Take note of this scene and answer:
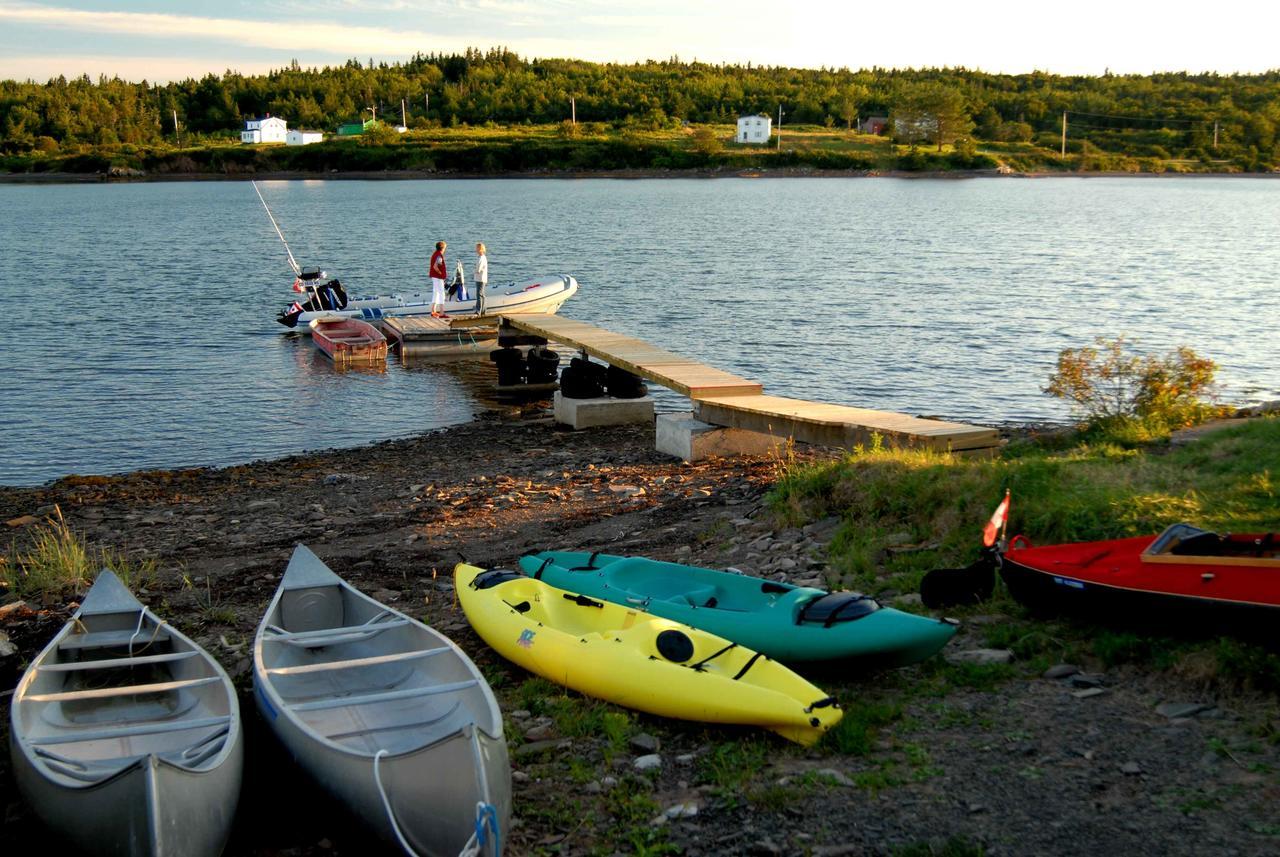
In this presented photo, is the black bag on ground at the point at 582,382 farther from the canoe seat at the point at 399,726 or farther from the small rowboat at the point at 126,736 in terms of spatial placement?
the canoe seat at the point at 399,726

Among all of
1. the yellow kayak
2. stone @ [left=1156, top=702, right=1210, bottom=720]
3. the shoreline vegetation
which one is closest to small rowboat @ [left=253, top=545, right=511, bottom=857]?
the yellow kayak

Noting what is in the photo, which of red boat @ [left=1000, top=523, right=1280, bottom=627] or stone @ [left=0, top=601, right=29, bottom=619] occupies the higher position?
red boat @ [left=1000, top=523, right=1280, bottom=627]

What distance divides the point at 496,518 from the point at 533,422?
743 centimetres

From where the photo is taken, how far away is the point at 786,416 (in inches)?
549

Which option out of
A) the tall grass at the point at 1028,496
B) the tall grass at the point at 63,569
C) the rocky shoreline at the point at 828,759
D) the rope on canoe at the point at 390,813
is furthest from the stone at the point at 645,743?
the tall grass at the point at 63,569

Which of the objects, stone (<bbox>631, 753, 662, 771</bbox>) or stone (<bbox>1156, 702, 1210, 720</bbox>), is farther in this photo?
stone (<bbox>631, 753, 662, 771</bbox>)

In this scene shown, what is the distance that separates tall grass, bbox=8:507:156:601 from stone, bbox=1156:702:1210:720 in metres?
8.30

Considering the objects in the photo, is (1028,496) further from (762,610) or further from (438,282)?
(438,282)

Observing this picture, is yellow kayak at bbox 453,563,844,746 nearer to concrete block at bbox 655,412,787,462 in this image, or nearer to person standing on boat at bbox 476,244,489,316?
concrete block at bbox 655,412,787,462

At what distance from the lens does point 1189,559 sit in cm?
693

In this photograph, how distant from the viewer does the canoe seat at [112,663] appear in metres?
7.09

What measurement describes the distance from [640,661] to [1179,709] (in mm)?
3112

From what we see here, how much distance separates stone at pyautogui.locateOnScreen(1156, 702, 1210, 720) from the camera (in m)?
6.45

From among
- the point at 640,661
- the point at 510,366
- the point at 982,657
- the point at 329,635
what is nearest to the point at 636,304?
the point at 510,366
